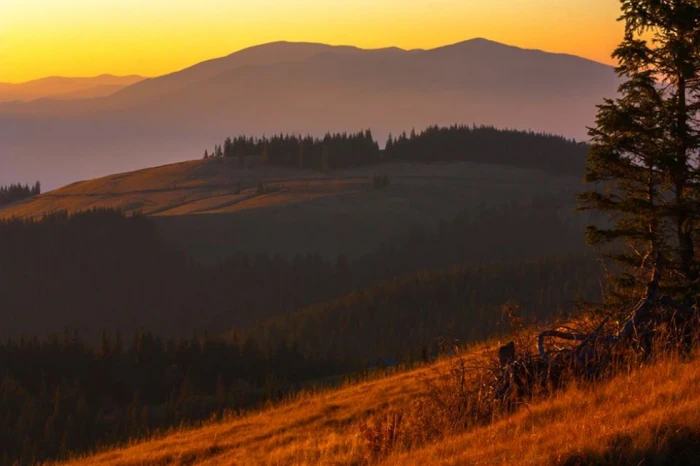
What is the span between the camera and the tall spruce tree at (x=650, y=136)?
2353cm

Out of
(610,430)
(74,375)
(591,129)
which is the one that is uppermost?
(591,129)

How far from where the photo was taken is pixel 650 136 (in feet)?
78.3

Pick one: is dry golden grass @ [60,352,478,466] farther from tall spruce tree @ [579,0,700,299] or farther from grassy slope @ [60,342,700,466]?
tall spruce tree @ [579,0,700,299]

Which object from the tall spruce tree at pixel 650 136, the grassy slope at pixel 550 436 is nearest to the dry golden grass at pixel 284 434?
the grassy slope at pixel 550 436

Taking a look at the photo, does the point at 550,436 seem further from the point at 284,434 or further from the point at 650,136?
the point at 650,136

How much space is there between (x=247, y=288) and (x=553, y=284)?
237 ft

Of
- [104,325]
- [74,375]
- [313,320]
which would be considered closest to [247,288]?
[104,325]

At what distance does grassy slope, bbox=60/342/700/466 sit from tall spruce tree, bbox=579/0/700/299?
728 cm

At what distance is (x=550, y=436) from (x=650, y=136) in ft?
47.6

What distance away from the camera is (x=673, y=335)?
16.6 metres

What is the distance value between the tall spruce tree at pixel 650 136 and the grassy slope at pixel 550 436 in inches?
286

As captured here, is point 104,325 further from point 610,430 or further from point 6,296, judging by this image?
point 610,430

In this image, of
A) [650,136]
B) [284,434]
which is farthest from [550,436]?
[650,136]

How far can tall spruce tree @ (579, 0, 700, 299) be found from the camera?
23.5 metres
